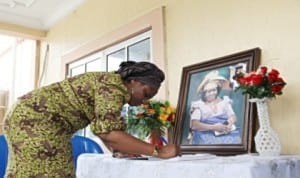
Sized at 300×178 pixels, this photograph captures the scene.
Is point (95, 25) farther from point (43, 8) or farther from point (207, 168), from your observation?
point (207, 168)

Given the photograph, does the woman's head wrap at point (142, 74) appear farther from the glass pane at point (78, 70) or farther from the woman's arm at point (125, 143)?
the glass pane at point (78, 70)

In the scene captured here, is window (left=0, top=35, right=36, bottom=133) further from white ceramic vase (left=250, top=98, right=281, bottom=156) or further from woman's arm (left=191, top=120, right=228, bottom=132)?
white ceramic vase (left=250, top=98, right=281, bottom=156)

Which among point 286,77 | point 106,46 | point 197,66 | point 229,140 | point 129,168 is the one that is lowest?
point 129,168

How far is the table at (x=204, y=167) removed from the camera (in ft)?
3.92

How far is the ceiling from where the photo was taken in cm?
389

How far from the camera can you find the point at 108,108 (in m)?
1.20

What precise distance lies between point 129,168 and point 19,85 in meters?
3.89

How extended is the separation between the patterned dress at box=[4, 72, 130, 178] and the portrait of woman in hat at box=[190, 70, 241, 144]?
2.33ft

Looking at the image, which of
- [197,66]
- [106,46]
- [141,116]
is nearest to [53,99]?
[141,116]

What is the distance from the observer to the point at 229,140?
1.80 meters

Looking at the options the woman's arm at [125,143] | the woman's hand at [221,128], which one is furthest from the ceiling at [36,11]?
the woman's arm at [125,143]

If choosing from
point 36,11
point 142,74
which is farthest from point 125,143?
point 36,11

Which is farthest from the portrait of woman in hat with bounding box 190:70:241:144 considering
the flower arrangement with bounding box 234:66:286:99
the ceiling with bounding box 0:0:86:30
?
the ceiling with bounding box 0:0:86:30

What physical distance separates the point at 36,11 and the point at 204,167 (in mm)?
3421
